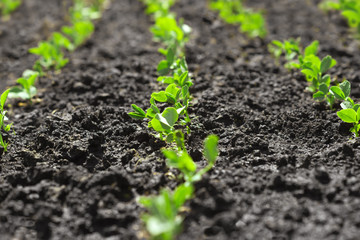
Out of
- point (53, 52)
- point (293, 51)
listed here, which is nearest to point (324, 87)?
point (293, 51)

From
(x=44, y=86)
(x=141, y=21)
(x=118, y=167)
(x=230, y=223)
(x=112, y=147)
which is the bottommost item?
(x=230, y=223)

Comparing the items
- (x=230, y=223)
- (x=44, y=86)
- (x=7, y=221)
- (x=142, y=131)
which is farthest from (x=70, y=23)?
(x=230, y=223)

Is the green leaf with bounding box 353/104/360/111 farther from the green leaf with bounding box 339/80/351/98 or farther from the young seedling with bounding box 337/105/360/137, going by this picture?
the green leaf with bounding box 339/80/351/98

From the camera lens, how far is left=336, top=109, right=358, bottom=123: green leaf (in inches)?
79.3

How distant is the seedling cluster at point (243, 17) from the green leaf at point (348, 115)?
180 centimetres

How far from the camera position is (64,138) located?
2.31 metres

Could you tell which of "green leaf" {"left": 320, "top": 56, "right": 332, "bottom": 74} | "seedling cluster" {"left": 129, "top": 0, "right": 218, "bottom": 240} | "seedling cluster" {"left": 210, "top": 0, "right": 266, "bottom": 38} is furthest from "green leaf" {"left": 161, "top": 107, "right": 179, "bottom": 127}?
"seedling cluster" {"left": 210, "top": 0, "right": 266, "bottom": 38}

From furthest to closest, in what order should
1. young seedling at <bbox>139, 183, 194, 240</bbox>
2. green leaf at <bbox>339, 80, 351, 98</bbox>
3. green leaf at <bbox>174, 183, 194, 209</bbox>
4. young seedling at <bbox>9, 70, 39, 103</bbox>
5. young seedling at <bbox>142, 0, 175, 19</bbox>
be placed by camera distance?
young seedling at <bbox>142, 0, 175, 19</bbox> → young seedling at <bbox>9, 70, 39, 103</bbox> → green leaf at <bbox>339, 80, 351, 98</bbox> → green leaf at <bbox>174, 183, 194, 209</bbox> → young seedling at <bbox>139, 183, 194, 240</bbox>

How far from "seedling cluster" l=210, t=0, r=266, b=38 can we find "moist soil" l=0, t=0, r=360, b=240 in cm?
12

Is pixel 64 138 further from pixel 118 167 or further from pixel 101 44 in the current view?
pixel 101 44

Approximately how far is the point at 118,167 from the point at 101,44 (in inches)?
83.8

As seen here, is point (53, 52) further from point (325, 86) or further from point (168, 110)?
point (325, 86)

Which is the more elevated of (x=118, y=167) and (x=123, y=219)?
(x=118, y=167)

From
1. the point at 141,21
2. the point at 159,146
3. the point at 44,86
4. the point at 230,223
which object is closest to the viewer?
the point at 230,223
